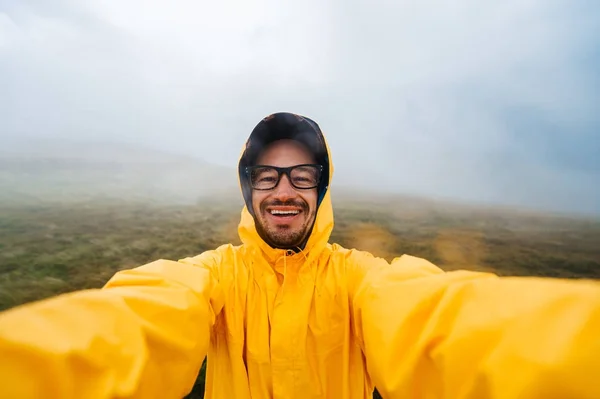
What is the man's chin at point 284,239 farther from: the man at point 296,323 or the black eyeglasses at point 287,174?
the black eyeglasses at point 287,174

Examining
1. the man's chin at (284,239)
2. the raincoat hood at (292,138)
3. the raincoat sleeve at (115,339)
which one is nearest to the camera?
the raincoat sleeve at (115,339)

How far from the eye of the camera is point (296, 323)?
1.64 meters

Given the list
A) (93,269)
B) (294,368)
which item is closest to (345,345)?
(294,368)

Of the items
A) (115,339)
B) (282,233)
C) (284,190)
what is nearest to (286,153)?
(284,190)

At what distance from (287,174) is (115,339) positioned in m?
1.46

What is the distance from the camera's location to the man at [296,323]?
0.77 meters

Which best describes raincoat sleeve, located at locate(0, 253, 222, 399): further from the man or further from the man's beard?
the man's beard

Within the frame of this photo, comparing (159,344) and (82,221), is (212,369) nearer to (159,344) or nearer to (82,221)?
(159,344)

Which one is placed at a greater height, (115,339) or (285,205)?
(285,205)

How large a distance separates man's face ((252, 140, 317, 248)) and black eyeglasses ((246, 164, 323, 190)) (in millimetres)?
34

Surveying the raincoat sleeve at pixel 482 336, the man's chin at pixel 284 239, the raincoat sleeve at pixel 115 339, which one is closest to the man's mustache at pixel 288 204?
the man's chin at pixel 284 239

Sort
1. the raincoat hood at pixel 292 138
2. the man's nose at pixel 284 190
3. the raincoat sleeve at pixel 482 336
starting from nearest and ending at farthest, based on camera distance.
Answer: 1. the raincoat sleeve at pixel 482 336
2. the man's nose at pixel 284 190
3. the raincoat hood at pixel 292 138

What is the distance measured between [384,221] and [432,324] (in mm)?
22991

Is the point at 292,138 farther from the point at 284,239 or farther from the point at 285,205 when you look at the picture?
the point at 284,239
